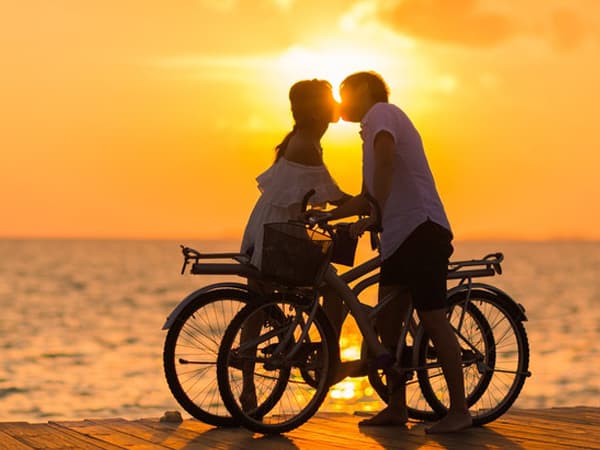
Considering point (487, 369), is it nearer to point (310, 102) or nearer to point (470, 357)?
point (470, 357)

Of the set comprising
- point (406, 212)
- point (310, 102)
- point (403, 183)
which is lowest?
point (406, 212)

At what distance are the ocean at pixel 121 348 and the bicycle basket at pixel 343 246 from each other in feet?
4.44

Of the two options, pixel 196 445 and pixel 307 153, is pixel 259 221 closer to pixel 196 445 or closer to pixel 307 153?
pixel 307 153

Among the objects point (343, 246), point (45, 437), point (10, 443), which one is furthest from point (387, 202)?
point (10, 443)

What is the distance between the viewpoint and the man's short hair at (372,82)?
6789 mm

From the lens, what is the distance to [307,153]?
698cm

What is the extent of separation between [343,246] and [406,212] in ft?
1.30

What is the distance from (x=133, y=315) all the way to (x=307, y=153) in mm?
37032

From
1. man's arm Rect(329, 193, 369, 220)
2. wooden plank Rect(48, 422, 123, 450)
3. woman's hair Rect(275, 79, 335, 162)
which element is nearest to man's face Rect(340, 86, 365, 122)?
woman's hair Rect(275, 79, 335, 162)

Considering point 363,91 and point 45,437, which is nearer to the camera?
point 45,437

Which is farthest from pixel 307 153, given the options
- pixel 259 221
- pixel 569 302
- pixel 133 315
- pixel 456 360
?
pixel 569 302

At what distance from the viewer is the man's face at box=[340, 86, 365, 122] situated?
22.3 ft

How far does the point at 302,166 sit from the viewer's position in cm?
698

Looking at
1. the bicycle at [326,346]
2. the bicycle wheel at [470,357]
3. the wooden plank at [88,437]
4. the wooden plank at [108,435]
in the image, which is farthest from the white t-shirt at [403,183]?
the wooden plank at [88,437]
